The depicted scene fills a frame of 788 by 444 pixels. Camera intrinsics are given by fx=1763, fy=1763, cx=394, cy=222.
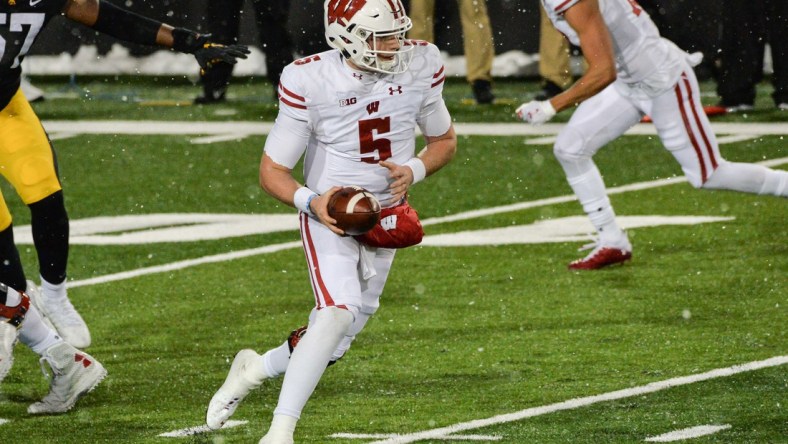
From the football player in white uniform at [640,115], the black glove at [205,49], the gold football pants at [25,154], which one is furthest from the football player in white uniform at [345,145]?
the football player in white uniform at [640,115]

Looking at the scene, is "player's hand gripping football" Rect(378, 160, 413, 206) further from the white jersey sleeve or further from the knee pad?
the knee pad

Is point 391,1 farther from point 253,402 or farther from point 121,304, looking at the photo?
point 121,304

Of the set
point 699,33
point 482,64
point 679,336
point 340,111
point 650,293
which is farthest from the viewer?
point 699,33

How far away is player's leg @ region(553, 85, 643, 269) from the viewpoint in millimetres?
8211

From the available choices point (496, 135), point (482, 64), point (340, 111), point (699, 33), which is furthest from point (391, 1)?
point (699, 33)

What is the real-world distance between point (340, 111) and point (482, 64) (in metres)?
9.80

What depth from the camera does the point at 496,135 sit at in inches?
523

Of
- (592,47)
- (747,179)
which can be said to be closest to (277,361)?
(592,47)

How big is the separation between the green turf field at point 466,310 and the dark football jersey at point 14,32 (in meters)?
1.07

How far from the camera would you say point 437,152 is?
17.9ft

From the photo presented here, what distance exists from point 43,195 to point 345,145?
1.67 meters

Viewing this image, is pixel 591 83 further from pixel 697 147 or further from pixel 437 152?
pixel 437 152

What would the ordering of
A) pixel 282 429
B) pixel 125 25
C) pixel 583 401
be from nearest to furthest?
pixel 282 429, pixel 583 401, pixel 125 25

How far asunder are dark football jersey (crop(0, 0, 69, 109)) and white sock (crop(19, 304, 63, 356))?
897 mm
